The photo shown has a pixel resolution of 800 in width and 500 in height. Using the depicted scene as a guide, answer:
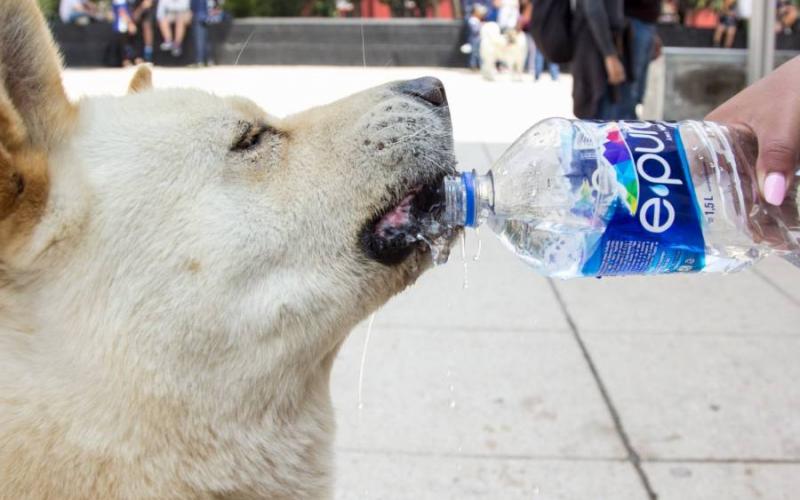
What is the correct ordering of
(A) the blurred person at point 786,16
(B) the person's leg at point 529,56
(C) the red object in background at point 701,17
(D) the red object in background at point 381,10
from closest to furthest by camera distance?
(B) the person's leg at point 529,56
(A) the blurred person at point 786,16
(C) the red object in background at point 701,17
(D) the red object in background at point 381,10

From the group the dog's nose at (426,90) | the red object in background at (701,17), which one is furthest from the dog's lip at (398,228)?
the red object in background at (701,17)

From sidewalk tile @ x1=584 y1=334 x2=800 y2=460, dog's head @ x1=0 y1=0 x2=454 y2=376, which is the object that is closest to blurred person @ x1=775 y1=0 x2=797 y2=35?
sidewalk tile @ x1=584 y1=334 x2=800 y2=460

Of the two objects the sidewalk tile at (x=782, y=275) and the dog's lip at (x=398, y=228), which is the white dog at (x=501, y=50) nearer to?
the sidewalk tile at (x=782, y=275)

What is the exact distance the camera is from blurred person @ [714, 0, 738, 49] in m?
19.7

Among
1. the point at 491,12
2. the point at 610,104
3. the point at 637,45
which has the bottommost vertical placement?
the point at 491,12

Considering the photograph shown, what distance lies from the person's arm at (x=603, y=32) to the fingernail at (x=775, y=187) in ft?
11.6

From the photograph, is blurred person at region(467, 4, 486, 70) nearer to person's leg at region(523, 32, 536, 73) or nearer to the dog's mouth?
person's leg at region(523, 32, 536, 73)

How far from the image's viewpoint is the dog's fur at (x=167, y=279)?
6.47 ft

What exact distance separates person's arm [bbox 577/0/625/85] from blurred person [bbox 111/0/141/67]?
15049 millimetres

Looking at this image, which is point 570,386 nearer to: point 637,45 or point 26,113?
point 637,45

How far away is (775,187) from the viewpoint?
2156mm

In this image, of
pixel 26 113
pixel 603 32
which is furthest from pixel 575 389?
pixel 26 113

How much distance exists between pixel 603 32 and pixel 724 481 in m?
3.05

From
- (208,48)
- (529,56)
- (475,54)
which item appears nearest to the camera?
(529,56)
